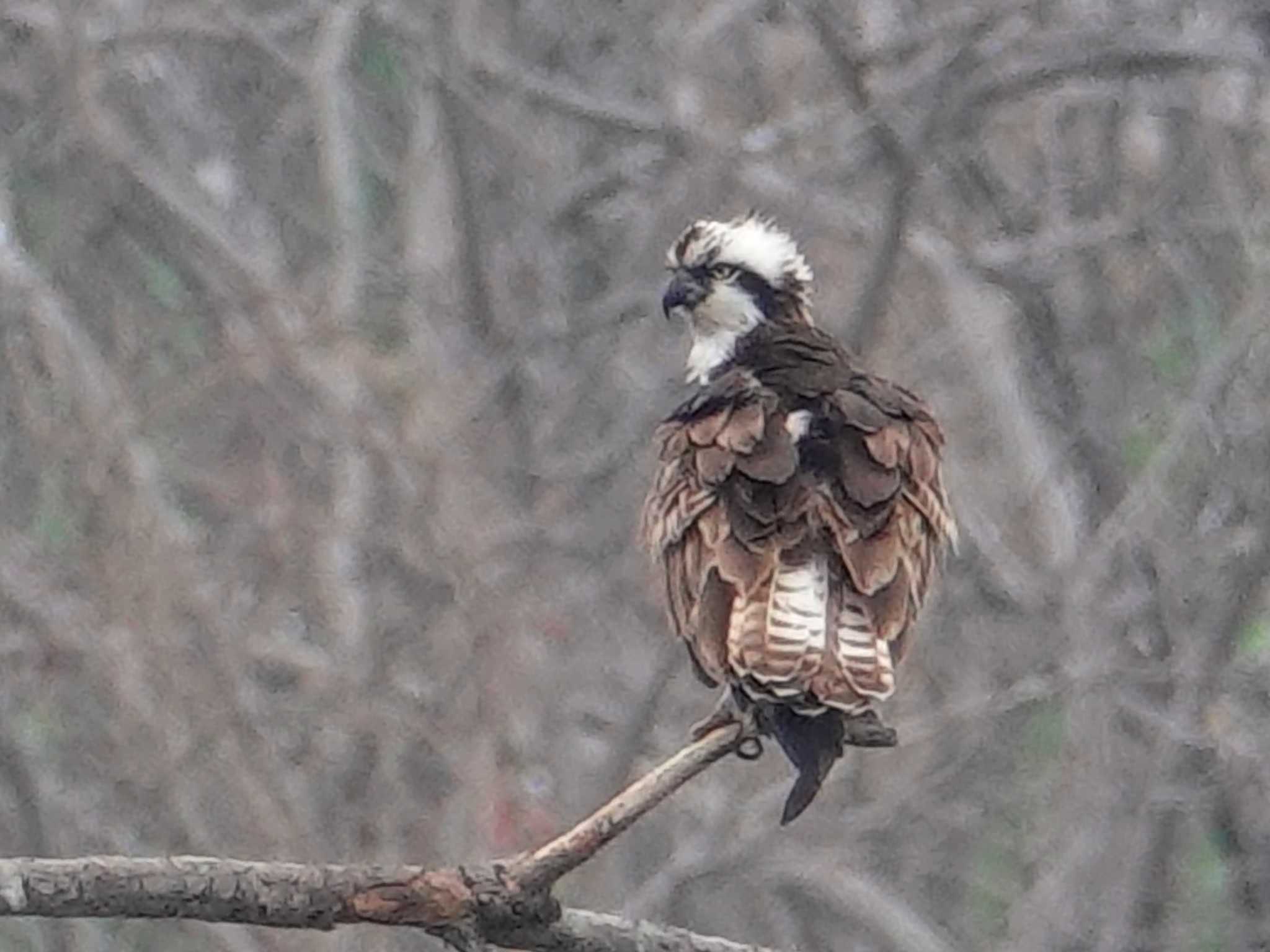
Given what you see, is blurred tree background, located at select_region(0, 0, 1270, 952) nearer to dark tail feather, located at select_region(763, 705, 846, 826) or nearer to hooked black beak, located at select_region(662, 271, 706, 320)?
hooked black beak, located at select_region(662, 271, 706, 320)

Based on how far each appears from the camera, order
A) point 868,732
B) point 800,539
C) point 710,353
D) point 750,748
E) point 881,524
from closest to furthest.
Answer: point 868,732 < point 750,748 < point 800,539 < point 881,524 < point 710,353

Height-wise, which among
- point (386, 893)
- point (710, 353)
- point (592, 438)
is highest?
point (592, 438)

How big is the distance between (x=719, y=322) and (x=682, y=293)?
4.7 inches

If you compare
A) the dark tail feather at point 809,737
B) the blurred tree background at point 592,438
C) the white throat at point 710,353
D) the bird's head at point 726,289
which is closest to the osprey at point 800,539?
the dark tail feather at point 809,737

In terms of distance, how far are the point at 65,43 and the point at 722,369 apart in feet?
13.5

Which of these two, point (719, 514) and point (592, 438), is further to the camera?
point (592, 438)

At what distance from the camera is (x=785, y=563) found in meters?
4.46

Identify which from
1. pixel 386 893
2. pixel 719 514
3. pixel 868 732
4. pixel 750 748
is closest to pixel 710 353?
pixel 719 514

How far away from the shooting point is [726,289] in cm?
592

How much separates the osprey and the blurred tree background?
2.60 m

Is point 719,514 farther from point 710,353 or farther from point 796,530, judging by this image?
point 710,353

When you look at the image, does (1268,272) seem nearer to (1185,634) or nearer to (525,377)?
(1185,634)

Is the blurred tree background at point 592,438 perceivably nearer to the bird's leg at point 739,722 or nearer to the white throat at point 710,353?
the white throat at point 710,353

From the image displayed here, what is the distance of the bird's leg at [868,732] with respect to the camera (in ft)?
13.8
